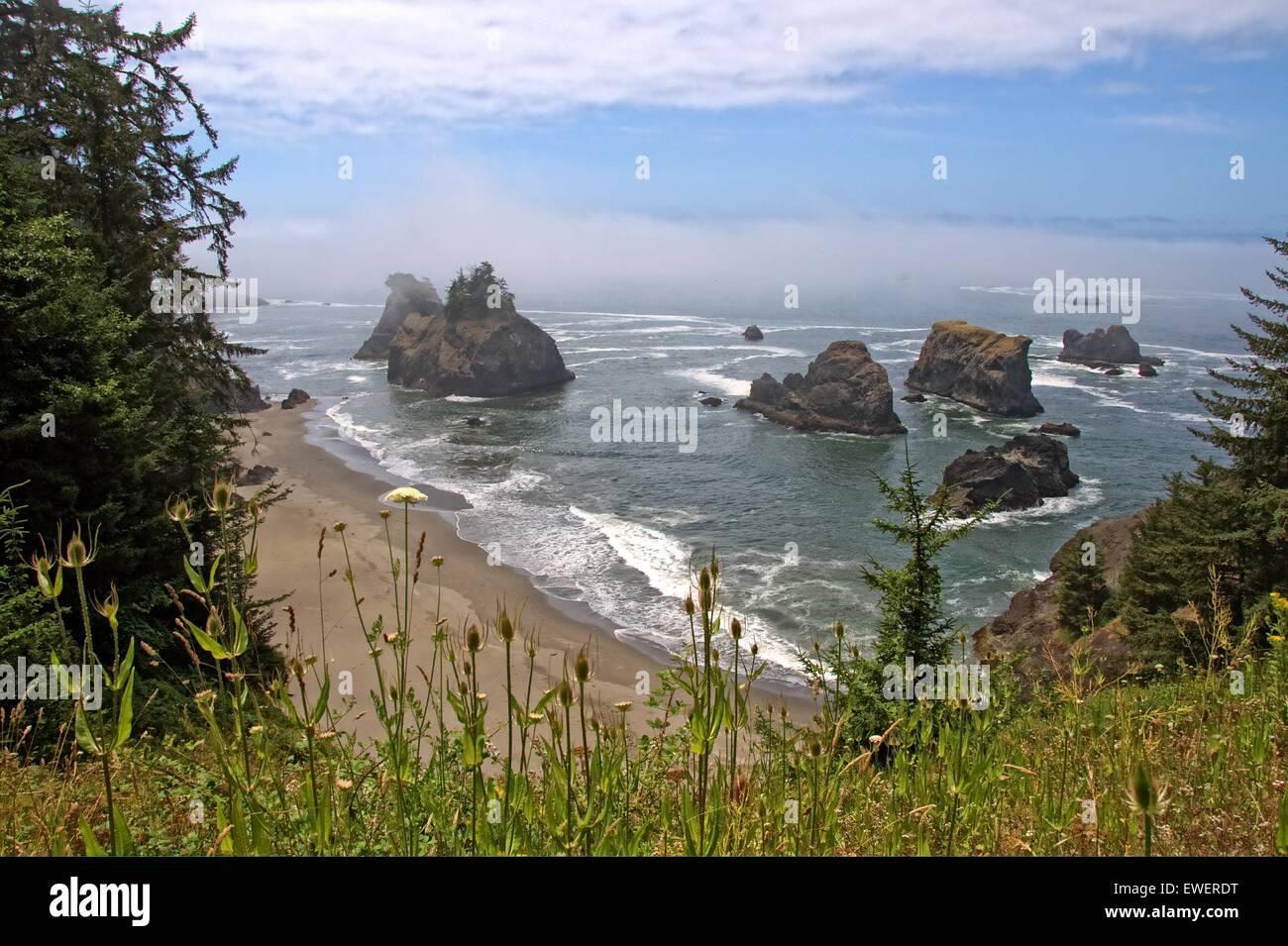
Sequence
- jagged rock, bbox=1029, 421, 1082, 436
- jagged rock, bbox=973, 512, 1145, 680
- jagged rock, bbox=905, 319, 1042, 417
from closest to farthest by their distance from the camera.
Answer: jagged rock, bbox=973, 512, 1145, 680 → jagged rock, bbox=1029, 421, 1082, 436 → jagged rock, bbox=905, 319, 1042, 417

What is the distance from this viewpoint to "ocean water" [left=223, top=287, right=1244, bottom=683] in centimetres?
3247

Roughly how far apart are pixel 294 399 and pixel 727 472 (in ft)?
138

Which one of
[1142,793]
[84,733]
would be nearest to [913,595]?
[1142,793]

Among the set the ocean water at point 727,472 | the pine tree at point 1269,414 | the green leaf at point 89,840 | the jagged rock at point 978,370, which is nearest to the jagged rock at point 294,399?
the ocean water at point 727,472

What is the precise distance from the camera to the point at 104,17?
18922 millimetres

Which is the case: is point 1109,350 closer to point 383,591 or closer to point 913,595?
point 383,591

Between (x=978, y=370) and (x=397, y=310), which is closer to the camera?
(x=978, y=370)

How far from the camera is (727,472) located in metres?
50.9

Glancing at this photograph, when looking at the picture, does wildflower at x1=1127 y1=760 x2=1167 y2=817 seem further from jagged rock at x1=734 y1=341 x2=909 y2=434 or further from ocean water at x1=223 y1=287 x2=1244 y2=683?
jagged rock at x1=734 y1=341 x2=909 y2=434

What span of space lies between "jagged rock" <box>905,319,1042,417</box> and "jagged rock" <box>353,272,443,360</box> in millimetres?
58089

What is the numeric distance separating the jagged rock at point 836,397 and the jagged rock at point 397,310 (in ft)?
160

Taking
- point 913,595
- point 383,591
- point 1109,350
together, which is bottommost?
point 383,591

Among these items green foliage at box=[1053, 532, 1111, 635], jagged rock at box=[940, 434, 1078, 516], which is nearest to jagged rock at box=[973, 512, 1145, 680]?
green foliage at box=[1053, 532, 1111, 635]

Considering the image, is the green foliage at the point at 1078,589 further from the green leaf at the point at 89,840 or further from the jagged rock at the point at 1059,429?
the jagged rock at the point at 1059,429
